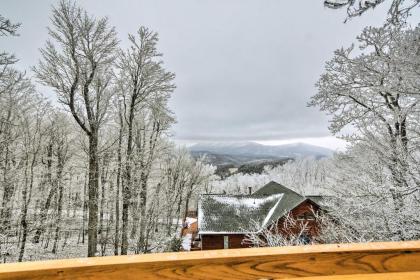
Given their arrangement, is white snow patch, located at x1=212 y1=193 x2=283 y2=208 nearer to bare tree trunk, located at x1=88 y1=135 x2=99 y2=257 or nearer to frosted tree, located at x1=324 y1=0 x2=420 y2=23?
bare tree trunk, located at x1=88 y1=135 x2=99 y2=257

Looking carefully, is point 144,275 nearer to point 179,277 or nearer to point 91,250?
point 179,277

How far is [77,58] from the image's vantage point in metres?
13.0

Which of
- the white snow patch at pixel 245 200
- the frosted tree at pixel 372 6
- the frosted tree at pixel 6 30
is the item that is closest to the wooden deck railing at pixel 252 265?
the frosted tree at pixel 372 6

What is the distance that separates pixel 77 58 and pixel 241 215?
1810 centimetres

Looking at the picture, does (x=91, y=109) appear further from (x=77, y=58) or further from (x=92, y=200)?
(x=92, y=200)

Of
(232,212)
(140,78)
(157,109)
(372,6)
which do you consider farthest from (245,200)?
(372,6)

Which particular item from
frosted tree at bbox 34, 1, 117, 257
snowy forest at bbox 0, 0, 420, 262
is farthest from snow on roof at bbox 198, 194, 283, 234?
frosted tree at bbox 34, 1, 117, 257

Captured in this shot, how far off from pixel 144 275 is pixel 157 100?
1467 cm

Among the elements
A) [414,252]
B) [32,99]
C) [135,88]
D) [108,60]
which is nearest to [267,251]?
[414,252]

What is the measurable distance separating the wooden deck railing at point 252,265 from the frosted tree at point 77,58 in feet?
40.9

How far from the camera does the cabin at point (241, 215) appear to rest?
77.9ft

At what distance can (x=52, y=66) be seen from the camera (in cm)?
1259

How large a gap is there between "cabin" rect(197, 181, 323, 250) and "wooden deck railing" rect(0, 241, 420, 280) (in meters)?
21.9

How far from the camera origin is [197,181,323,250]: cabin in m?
23.7
